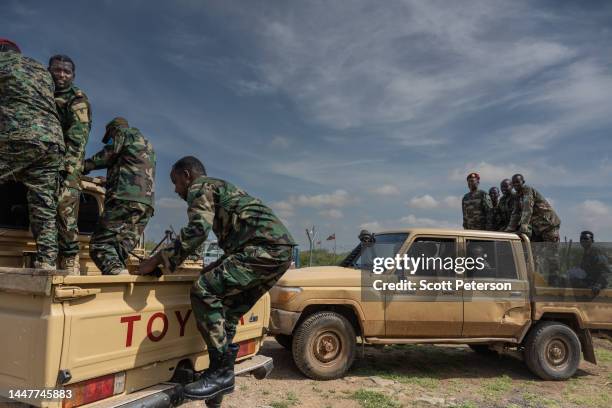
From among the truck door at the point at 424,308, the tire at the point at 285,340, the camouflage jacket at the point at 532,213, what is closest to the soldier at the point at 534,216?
the camouflage jacket at the point at 532,213

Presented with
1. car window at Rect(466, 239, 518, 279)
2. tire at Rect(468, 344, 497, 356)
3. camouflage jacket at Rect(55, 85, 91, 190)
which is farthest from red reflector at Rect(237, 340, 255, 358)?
tire at Rect(468, 344, 497, 356)

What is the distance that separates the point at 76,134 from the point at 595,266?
6.70 m

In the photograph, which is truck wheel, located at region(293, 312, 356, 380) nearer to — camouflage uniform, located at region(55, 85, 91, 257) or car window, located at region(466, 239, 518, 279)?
car window, located at region(466, 239, 518, 279)

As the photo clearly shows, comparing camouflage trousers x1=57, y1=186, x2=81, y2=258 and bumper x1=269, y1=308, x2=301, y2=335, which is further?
bumper x1=269, y1=308, x2=301, y2=335

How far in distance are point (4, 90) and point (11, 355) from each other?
82.1 inches

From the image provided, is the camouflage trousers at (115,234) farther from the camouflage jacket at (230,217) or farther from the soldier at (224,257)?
the camouflage jacket at (230,217)

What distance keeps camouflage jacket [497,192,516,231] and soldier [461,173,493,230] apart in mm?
169

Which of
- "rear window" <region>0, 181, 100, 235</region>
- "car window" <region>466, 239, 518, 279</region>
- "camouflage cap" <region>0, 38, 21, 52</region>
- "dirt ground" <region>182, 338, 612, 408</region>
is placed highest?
"camouflage cap" <region>0, 38, 21, 52</region>

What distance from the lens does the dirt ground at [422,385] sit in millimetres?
4859

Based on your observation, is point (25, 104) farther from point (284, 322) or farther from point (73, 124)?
point (284, 322)

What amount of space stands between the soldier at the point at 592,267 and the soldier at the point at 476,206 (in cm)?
158

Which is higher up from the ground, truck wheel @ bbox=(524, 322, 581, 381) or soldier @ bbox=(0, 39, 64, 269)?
soldier @ bbox=(0, 39, 64, 269)

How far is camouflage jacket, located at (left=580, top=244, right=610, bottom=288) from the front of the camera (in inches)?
253

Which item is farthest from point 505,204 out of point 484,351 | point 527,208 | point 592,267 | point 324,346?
point 324,346
